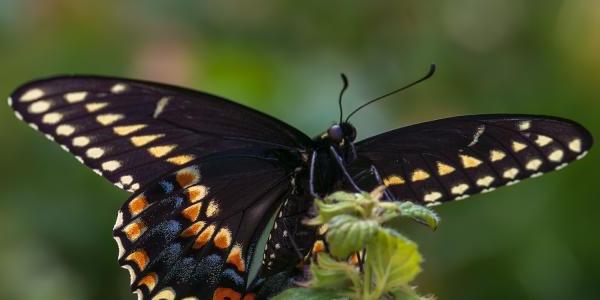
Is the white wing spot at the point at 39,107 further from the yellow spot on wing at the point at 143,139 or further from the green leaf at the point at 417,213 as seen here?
the green leaf at the point at 417,213

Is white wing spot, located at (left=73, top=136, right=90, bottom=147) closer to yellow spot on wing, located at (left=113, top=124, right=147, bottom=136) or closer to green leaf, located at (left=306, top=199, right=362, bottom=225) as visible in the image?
yellow spot on wing, located at (left=113, top=124, right=147, bottom=136)

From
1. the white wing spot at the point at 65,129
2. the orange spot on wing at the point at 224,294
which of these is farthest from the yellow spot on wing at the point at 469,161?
the white wing spot at the point at 65,129

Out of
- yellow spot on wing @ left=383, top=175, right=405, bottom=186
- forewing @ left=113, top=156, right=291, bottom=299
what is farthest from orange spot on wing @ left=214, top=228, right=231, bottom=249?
yellow spot on wing @ left=383, top=175, right=405, bottom=186

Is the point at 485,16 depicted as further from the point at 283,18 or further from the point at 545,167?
the point at 545,167

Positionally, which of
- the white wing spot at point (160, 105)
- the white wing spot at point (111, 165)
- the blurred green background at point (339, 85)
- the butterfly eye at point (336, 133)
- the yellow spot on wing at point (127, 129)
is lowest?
the blurred green background at point (339, 85)

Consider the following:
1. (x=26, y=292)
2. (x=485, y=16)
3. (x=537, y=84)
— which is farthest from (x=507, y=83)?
(x=26, y=292)

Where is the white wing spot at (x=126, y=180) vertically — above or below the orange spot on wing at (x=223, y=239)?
above
